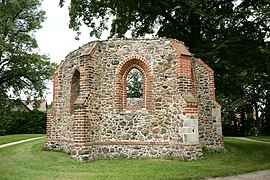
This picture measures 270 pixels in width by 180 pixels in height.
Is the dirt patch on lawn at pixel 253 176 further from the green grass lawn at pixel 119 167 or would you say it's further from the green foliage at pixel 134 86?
the green foliage at pixel 134 86

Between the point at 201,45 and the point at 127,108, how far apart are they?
714 cm

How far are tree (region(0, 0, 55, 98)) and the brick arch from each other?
17.1 meters

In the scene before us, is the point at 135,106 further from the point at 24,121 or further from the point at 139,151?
the point at 24,121

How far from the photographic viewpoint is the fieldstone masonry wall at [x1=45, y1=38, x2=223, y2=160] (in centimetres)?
1199

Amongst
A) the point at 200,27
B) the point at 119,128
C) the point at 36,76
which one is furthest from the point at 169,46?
the point at 36,76

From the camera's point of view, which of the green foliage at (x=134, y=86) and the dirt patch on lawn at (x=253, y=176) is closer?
the dirt patch on lawn at (x=253, y=176)

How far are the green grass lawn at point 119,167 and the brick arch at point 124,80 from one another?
2407 mm

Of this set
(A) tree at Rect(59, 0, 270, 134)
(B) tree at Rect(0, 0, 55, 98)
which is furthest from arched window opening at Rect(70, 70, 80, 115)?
(B) tree at Rect(0, 0, 55, 98)

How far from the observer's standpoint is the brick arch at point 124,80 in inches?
501

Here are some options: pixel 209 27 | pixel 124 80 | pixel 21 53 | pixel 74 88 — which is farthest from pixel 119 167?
pixel 21 53

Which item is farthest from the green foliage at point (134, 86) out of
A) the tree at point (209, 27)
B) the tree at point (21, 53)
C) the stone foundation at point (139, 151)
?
the stone foundation at point (139, 151)

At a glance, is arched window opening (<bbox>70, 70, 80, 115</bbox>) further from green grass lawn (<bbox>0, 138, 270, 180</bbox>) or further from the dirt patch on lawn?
the dirt patch on lawn

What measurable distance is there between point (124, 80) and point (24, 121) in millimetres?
19576

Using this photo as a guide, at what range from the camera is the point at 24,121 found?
29.3 m
